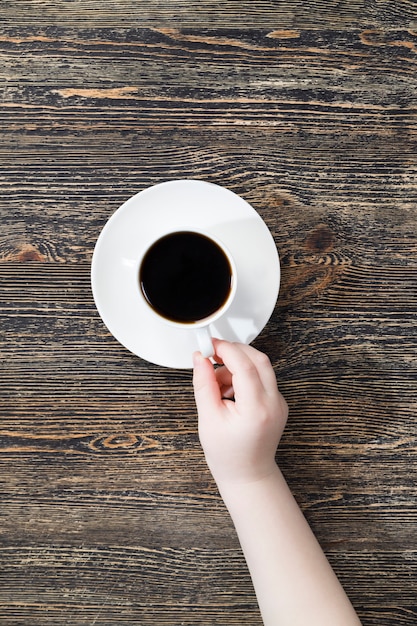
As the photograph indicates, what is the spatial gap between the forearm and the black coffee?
26 centimetres

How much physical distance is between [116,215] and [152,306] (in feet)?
0.47

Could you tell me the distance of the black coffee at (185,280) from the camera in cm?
80

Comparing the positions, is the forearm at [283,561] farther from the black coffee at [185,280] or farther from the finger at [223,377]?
the black coffee at [185,280]

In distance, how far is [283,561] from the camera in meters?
0.75

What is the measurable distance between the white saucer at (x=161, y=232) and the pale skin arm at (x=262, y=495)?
8 cm

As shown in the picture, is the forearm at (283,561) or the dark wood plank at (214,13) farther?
the dark wood plank at (214,13)

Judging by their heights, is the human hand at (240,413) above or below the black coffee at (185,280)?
below

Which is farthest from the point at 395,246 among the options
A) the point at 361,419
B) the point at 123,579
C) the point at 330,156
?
the point at 123,579

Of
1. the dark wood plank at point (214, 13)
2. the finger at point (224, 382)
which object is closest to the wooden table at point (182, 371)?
the dark wood plank at point (214, 13)

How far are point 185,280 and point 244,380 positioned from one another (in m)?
0.17

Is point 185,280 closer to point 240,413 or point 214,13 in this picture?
point 240,413

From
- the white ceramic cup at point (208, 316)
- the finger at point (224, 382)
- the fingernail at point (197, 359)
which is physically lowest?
the finger at point (224, 382)

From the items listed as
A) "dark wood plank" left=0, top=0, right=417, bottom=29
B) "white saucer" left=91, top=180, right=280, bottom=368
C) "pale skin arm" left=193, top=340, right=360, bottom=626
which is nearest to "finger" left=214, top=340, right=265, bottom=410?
"pale skin arm" left=193, top=340, right=360, bottom=626

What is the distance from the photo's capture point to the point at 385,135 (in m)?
0.91
